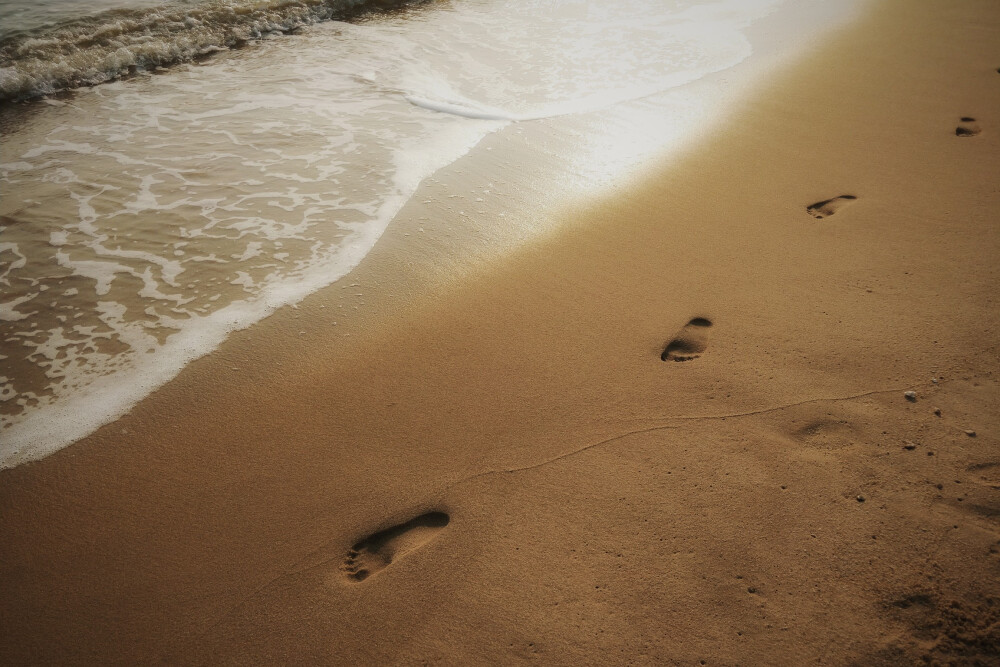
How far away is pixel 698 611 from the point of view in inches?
71.6

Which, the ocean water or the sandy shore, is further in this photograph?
the ocean water

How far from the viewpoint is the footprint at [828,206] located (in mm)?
3666

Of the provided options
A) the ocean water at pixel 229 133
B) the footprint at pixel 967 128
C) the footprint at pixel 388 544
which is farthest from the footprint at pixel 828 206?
the footprint at pixel 388 544

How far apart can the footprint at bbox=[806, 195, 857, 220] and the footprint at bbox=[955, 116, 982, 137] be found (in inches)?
65.0

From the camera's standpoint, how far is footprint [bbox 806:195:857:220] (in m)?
3.67

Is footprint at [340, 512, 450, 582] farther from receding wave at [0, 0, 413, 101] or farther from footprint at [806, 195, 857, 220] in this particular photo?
receding wave at [0, 0, 413, 101]

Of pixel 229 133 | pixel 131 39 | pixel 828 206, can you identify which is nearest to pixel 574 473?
pixel 828 206

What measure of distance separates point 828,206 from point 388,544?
11.5 ft

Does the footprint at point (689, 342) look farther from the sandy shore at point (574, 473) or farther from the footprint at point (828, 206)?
the footprint at point (828, 206)

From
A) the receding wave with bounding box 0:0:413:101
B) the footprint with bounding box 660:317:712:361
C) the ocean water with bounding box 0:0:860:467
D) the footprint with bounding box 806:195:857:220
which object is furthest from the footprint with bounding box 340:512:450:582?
the receding wave with bounding box 0:0:413:101

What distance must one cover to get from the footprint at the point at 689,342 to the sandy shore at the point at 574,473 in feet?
0.05

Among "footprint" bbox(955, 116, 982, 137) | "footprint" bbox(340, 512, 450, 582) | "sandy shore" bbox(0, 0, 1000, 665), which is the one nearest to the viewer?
"sandy shore" bbox(0, 0, 1000, 665)

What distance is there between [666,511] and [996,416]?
1456mm

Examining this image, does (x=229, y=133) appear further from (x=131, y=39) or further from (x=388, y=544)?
(x=388, y=544)
